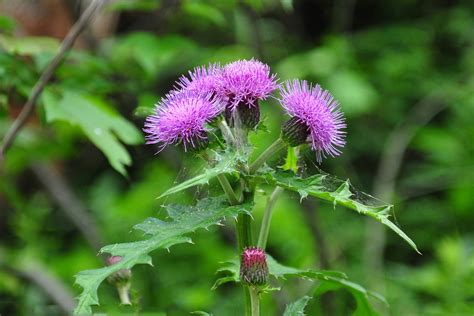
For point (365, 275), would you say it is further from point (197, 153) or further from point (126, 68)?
point (197, 153)

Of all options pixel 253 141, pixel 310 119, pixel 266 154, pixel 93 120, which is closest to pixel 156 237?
pixel 266 154

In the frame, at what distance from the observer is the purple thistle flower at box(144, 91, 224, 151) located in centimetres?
124

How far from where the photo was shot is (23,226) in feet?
11.5

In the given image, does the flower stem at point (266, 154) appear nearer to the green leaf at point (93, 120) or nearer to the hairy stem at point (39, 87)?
the green leaf at point (93, 120)

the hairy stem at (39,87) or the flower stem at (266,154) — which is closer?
the flower stem at (266,154)

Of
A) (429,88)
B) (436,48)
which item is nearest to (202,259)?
(429,88)

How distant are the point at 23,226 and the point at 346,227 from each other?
5.68 ft

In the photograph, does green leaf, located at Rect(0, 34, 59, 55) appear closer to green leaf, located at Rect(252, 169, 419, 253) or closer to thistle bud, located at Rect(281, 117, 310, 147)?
thistle bud, located at Rect(281, 117, 310, 147)

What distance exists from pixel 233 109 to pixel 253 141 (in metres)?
1.85

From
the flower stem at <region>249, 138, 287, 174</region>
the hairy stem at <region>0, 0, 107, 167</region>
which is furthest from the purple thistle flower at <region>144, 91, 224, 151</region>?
the hairy stem at <region>0, 0, 107, 167</region>

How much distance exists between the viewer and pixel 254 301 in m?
1.21

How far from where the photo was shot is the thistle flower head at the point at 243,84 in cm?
127

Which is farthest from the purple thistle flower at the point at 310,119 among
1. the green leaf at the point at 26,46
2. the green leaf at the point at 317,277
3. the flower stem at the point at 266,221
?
the green leaf at the point at 26,46

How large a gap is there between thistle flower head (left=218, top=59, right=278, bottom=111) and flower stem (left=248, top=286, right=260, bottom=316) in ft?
1.01
